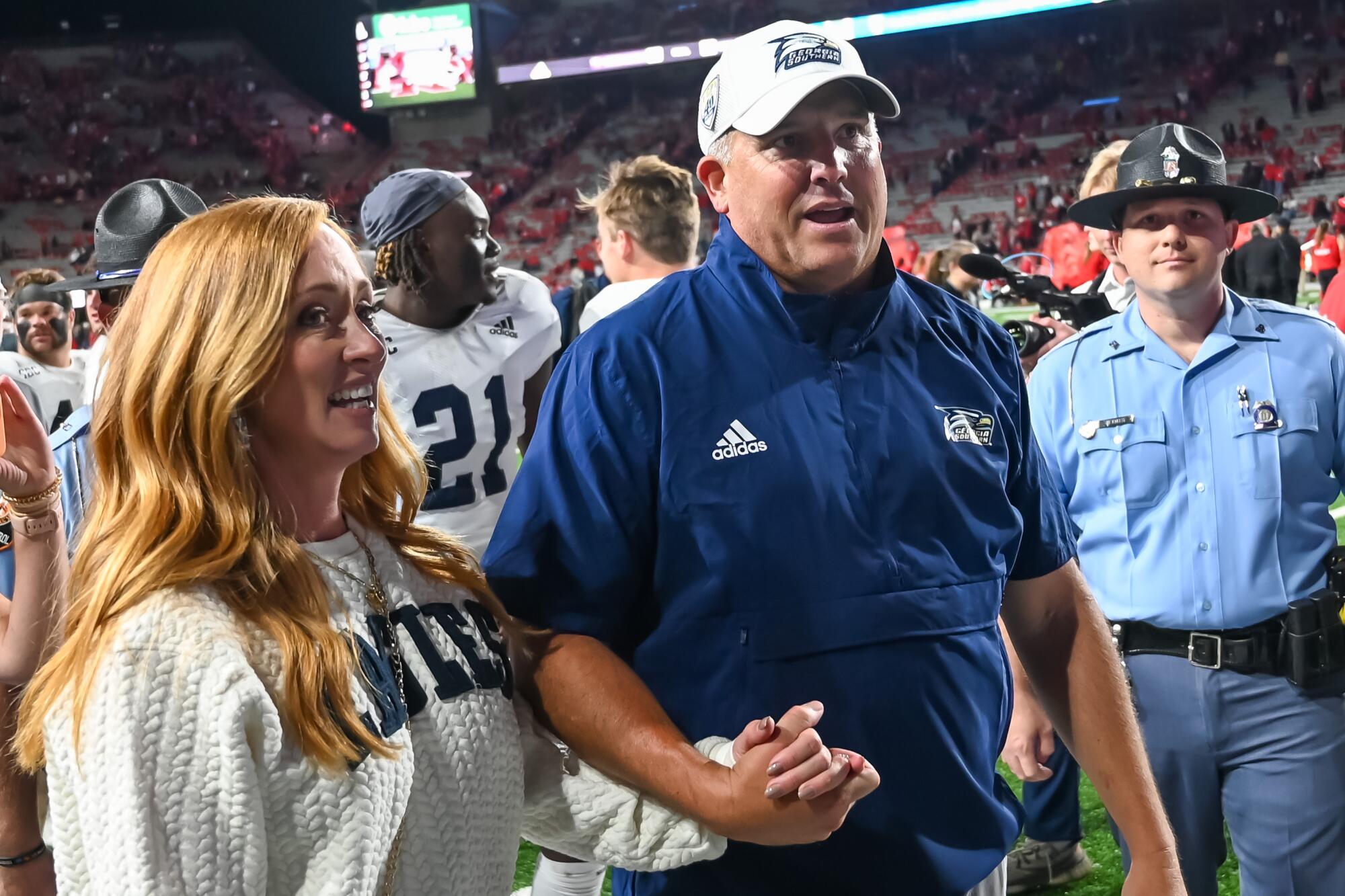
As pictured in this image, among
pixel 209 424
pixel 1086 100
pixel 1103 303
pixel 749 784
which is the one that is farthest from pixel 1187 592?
pixel 1086 100

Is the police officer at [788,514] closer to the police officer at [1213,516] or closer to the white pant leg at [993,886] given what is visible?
the white pant leg at [993,886]

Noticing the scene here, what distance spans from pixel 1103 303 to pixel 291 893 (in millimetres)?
3430

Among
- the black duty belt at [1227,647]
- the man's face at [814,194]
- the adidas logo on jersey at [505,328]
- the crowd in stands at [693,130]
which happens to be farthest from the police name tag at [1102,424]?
the crowd in stands at [693,130]

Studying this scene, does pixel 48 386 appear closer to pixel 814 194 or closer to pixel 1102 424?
pixel 1102 424

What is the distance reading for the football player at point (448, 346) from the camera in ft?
11.8

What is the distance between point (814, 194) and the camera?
172 centimetres

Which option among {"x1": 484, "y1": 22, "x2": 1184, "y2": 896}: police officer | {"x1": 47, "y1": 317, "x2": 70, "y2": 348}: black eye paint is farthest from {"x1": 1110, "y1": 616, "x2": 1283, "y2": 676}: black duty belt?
{"x1": 47, "y1": 317, "x2": 70, "y2": 348}: black eye paint

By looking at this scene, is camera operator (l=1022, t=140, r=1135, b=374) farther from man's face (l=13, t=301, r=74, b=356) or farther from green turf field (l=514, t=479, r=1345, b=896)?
man's face (l=13, t=301, r=74, b=356)

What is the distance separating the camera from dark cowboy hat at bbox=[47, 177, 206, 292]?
2947 millimetres

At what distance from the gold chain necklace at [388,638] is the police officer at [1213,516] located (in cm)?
191

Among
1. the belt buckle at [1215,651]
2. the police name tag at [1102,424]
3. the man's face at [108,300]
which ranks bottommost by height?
the belt buckle at [1215,651]

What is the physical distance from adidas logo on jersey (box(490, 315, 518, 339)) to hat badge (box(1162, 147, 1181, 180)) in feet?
6.05

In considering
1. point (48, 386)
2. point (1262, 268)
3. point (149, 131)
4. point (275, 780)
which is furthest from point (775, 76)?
point (149, 131)

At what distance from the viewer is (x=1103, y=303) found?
414cm
